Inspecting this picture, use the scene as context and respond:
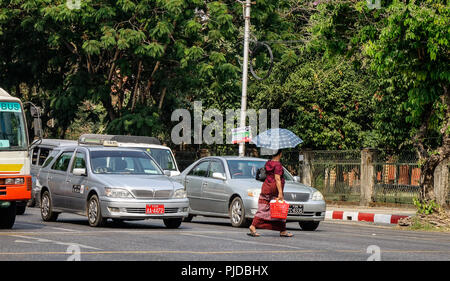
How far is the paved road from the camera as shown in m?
11.7

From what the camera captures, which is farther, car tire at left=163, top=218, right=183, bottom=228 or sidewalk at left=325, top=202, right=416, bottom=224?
sidewalk at left=325, top=202, right=416, bottom=224

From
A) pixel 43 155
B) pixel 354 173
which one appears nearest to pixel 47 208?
pixel 43 155

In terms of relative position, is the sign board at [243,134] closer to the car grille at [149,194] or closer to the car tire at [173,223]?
the car tire at [173,223]

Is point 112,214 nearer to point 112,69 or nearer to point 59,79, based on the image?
point 112,69

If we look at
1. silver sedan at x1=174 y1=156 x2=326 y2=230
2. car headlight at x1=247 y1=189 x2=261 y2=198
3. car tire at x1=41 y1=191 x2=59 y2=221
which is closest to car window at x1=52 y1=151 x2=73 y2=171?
car tire at x1=41 y1=191 x2=59 y2=221

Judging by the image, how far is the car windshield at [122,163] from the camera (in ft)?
61.3

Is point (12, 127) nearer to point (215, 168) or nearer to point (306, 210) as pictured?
point (215, 168)

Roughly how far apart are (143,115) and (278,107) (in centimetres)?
613

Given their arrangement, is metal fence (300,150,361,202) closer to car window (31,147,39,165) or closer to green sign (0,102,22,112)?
car window (31,147,39,165)

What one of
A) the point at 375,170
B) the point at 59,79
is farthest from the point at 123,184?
the point at 59,79

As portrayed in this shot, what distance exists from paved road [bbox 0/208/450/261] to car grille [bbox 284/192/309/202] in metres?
1.40

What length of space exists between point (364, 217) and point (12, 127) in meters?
12.8

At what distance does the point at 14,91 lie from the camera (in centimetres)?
4228
